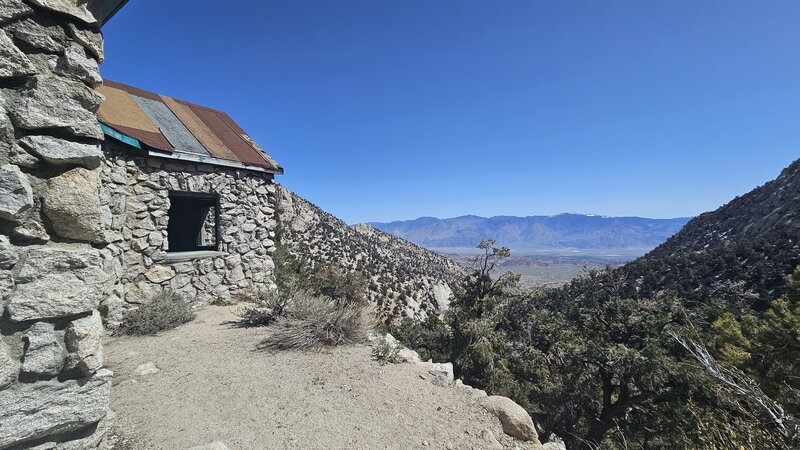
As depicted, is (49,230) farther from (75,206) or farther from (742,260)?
(742,260)

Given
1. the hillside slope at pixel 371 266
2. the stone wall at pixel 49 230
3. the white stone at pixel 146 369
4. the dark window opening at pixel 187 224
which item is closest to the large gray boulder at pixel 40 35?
the stone wall at pixel 49 230

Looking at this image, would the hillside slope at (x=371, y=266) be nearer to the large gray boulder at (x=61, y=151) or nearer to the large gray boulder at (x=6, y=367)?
the large gray boulder at (x=61, y=151)

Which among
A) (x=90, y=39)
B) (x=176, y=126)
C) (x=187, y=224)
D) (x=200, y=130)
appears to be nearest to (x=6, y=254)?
(x=90, y=39)

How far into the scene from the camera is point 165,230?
7.20 meters

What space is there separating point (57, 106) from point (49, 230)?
81 centimetres

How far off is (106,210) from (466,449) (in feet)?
21.3

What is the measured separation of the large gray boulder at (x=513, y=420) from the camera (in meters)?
4.05

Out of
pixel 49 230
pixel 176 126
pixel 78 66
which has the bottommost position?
pixel 49 230

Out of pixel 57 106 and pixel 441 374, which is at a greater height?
pixel 57 106

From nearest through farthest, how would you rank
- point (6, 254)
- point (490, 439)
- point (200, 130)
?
point (6, 254) < point (490, 439) < point (200, 130)

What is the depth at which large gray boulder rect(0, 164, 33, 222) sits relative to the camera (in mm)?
1999

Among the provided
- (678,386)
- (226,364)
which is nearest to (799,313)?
(678,386)

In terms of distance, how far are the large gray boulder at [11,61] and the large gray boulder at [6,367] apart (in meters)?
1.57

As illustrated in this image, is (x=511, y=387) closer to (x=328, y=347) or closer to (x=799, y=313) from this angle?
(x=328, y=347)
